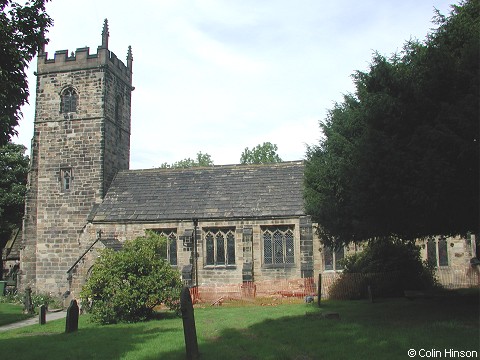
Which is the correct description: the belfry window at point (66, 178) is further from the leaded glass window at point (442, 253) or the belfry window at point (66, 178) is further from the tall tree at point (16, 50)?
the leaded glass window at point (442, 253)

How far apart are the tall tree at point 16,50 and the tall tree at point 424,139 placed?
8777 mm

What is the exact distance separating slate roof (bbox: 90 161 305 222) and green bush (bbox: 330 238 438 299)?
14.5 ft

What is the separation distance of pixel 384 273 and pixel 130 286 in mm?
10807

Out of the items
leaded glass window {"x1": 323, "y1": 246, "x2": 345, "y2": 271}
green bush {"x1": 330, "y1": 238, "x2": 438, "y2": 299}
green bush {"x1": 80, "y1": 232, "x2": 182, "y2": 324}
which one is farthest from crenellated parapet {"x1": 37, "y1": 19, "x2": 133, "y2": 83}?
green bush {"x1": 330, "y1": 238, "x2": 438, "y2": 299}

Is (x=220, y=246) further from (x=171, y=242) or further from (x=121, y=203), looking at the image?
(x=121, y=203)

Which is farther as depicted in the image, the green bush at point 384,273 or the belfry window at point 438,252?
the belfry window at point 438,252

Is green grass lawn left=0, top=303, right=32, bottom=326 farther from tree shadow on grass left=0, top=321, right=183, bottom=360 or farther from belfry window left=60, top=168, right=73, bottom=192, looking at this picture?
belfry window left=60, top=168, right=73, bottom=192

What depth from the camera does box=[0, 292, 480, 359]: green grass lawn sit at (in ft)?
31.4

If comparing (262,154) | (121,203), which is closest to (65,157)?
(121,203)

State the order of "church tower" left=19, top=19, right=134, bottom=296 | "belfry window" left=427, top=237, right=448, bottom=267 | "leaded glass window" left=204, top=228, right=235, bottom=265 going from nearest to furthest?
"belfry window" left=427, top=237, right=448, bottom=267 < "leaded glass window" left=204, top=228, right=235, bottom=265 < "church tower" left=19, top=19, right=134, bottom=296

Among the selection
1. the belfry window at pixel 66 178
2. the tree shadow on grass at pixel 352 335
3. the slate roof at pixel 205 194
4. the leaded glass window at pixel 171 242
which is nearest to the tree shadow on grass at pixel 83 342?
the tree shadow on grass at pixel 352 335

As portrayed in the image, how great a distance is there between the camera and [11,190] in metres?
39.8

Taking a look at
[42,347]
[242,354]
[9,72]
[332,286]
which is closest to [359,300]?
[332,286]

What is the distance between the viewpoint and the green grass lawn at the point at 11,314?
19730mm
